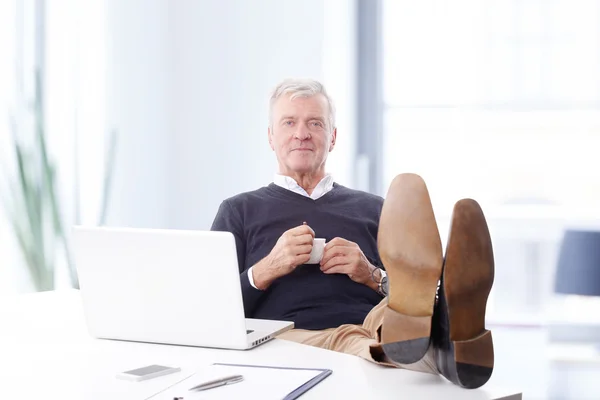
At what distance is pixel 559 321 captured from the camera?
335 centimetres

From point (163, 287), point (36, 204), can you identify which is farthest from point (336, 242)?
point (36, 204)

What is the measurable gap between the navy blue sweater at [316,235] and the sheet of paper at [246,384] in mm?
776

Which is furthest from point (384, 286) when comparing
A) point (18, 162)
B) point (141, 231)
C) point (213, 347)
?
point (18, 162)

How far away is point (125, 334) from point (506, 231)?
230cm

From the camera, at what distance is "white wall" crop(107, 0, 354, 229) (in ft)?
11.3

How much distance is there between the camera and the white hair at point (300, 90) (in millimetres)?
2318

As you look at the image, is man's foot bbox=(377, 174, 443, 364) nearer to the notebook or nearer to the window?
the notebook

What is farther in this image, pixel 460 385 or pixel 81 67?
pixel 81 67

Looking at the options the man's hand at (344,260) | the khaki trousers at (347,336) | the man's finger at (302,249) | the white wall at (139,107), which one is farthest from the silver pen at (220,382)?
the white wall at (139,107)

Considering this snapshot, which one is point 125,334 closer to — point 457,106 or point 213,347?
point 213,347

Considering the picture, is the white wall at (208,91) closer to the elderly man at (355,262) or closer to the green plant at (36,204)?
the green plant at (36,204)

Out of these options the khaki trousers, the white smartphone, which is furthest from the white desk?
the khaki trousers

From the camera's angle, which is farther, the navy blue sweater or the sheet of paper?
the navy blue sweater

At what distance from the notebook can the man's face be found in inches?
41.4
